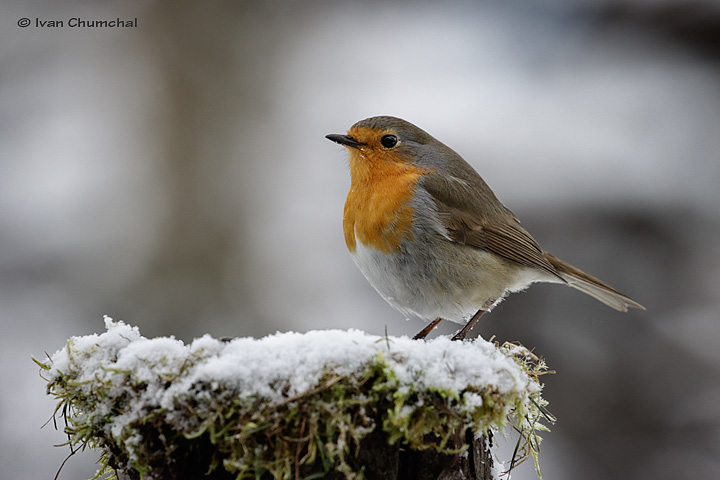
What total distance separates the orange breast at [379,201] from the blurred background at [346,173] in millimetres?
2141

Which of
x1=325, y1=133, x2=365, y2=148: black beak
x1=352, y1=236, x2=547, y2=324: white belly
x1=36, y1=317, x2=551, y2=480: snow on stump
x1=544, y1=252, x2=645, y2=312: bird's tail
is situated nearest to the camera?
x1=36, y1=317, x2=551, y2=480: snow on stump

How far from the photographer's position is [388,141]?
10.8 feet

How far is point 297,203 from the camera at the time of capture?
224 inches

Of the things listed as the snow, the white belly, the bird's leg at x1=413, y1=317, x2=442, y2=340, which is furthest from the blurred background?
the snow

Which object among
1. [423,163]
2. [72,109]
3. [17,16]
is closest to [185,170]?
[72,109]

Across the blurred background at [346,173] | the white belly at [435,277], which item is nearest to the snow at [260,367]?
the white belly at [435,277]

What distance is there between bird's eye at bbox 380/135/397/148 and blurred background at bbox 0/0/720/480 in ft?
6.98

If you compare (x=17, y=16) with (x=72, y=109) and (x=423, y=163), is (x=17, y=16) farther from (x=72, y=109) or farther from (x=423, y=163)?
(x=423, y=163)

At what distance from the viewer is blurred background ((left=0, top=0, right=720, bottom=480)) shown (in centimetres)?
479

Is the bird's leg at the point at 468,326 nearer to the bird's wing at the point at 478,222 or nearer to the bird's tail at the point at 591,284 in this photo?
the bird's wing at the point at 478,222

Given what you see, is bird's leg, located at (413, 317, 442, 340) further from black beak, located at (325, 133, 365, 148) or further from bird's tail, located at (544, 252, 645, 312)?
black beak, located at (325, 133, 365, 148)

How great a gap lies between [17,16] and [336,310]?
4181mm

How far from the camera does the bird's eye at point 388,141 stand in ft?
10.8

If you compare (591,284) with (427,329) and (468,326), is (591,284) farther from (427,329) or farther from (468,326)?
(427,329)
